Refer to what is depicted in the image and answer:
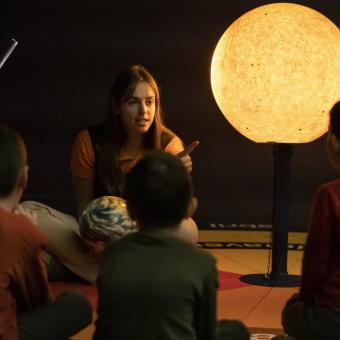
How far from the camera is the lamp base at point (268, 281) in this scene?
3414 mm

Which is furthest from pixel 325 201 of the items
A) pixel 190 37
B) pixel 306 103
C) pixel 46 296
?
pixel 190 37

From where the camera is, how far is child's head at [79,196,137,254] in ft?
10.1

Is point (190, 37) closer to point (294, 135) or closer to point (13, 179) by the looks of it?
point (294, 135)

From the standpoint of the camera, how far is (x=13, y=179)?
2.21 metres

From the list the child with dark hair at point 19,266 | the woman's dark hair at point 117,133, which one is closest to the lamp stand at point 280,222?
the woman's dark hair at point 117,133

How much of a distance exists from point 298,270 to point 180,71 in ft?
5.73

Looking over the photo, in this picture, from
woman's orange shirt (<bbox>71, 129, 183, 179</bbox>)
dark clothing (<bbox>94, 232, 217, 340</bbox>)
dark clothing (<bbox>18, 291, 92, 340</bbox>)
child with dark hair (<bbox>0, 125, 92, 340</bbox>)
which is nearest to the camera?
dark clothing (<bbox>94, 232, 217, 340</bbox>)

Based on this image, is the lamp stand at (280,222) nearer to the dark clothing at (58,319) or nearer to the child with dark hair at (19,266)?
the dark clothing at (58,319)

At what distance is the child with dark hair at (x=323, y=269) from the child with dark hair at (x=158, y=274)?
383mm

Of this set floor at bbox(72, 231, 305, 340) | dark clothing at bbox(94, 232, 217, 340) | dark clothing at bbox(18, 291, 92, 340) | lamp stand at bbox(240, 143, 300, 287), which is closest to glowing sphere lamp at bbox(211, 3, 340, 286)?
lamp stand at bbox(240, 143, 300, 287)

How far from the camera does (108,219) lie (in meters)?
3.08

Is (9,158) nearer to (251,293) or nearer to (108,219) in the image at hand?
(108,219)

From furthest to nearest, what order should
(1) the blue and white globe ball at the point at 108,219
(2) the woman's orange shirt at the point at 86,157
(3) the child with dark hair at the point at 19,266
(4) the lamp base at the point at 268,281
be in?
(2) the woman's orange shirt at the point at 86,157
(4) the lamp base at the point at 268,281
(1) the blue and white globe ball at the point at 108,219
(3) the child with dark hair at the point at 19,266

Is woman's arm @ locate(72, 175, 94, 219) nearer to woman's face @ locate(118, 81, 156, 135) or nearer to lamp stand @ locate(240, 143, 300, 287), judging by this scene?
woman's face @ locate(118, 81, 156, 135)
